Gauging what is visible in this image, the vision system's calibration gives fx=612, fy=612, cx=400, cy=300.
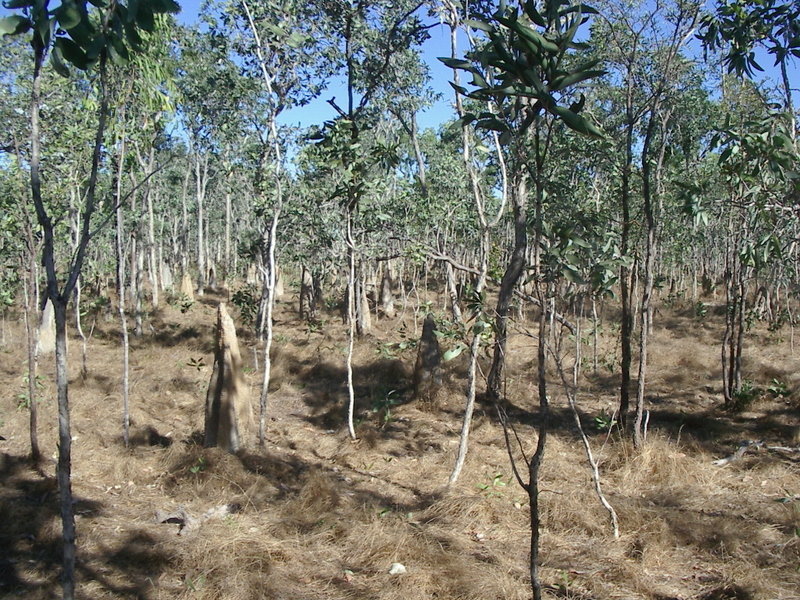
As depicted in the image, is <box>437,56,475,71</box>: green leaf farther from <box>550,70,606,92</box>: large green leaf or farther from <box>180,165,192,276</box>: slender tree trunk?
<box>180,165,192,276</box>: slender tree trunk

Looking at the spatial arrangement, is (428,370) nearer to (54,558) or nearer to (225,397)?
(225,397)

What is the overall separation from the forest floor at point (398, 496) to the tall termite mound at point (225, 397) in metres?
0.40

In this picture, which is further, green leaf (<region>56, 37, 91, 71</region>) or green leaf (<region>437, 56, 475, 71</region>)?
green leaf (<region>437, 56, 475, 71</region>)

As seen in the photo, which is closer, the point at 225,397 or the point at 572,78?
the point at 572,78

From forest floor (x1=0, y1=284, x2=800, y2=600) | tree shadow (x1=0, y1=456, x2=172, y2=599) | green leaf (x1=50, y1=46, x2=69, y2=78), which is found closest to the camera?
green leaf (x1=50, y1=46, x2=69, y2=78)

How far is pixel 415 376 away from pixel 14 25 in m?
10.2

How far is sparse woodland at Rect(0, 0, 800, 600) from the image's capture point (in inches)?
160

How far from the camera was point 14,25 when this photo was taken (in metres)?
2.45

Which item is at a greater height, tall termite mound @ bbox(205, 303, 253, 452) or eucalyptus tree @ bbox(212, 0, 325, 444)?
eucalyptus tree @ bbox(212, 0, 325, 444)

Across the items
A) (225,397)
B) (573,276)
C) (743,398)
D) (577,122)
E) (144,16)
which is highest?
(144,16)

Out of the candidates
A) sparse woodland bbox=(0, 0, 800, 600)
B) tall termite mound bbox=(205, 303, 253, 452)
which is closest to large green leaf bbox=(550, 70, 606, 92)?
sparse woodland bbox=(0, 0, 800, 600)

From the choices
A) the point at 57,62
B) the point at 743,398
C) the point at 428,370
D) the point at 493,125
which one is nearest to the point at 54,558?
the point at 57,62

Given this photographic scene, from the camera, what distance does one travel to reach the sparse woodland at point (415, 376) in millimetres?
4074

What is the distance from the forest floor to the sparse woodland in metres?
0.05
